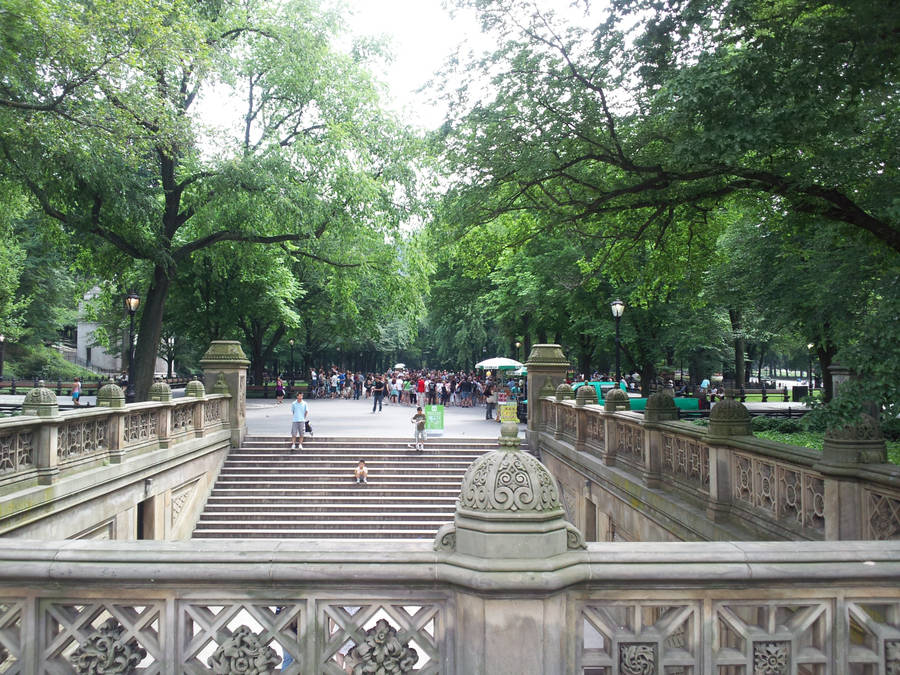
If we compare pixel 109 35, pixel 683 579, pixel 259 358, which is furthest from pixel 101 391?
pixel 259 358

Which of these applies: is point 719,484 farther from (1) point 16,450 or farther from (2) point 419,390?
(2) point 419,390

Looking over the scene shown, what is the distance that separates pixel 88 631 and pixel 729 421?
5962mm

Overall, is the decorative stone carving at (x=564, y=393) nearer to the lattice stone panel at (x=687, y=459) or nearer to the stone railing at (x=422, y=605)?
the lattice stone panel at (x=687, y=459)

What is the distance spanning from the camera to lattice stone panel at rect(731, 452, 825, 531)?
16.8 ft

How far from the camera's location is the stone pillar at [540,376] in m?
19.1

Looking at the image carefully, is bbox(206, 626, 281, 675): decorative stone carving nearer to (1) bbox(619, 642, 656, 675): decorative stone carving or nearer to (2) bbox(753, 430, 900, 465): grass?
(1) bbox(619, 642, 656, 675): decorative stone carving

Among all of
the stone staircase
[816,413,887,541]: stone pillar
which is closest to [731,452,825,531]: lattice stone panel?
[816,413,887,541]: stone pillar

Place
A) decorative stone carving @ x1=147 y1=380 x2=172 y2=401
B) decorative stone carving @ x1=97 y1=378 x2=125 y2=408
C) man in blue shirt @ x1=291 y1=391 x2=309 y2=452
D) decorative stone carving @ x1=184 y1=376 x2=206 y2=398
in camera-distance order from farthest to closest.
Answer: man in blue shirt @ x1=291 y1=391 x2=309 y2=452 < decorative stone carving @ x1=184 y1=376 x2=206 y2=398 < decorative stone carving @ x1=147 y1=380 x2=172 y2=401 < decorative stone carving @ x1=97 y1=378 x2=125 y2=408

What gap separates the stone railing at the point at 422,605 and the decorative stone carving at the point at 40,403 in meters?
6.77

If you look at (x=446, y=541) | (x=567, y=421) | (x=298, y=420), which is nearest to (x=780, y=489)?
(x=446, y=541)

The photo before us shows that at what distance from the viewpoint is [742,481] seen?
253 inches

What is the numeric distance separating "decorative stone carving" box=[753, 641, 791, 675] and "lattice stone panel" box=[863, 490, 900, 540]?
1664mm

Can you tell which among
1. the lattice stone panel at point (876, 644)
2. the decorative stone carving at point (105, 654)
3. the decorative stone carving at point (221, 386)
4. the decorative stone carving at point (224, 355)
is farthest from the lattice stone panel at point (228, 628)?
the decorative stone carving at point (224, 355)

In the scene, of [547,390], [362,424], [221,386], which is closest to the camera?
[221,386]
